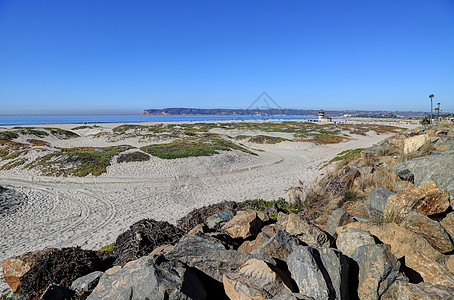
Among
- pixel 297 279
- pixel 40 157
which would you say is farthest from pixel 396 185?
pixel 40 157

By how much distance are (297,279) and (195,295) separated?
4.55 ft

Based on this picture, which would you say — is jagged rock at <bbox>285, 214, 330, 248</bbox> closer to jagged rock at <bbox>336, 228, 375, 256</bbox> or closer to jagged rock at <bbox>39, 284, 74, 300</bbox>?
jagged rock at <bbox>336, 228, 375, 256</bbox>

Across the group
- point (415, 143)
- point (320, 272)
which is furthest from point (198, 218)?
point (415, 143)

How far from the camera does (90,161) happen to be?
23.7 meters

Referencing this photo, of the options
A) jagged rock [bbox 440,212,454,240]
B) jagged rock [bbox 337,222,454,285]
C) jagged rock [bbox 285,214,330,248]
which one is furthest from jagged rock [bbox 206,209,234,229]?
jagged rock [bbox 440,212,454,240]

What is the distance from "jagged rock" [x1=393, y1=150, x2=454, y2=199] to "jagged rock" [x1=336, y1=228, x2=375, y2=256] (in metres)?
3.54

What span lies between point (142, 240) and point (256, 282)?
15.4ft

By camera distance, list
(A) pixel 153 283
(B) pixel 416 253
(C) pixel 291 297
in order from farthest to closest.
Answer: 1. (B) pixel 416 253
2. (A) pixel 153 283
3. (C) pixel 291 297

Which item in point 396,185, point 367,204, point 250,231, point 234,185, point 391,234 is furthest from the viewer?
point 234,185

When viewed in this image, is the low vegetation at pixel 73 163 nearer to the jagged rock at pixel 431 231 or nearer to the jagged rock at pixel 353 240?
the jagged rock at pixel 353 240

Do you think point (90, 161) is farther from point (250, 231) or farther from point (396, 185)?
point (396, 185)

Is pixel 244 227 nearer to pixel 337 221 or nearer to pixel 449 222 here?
pixel 337 221

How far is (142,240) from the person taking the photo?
6777 mm

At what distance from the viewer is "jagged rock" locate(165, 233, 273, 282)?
12.1 ft
